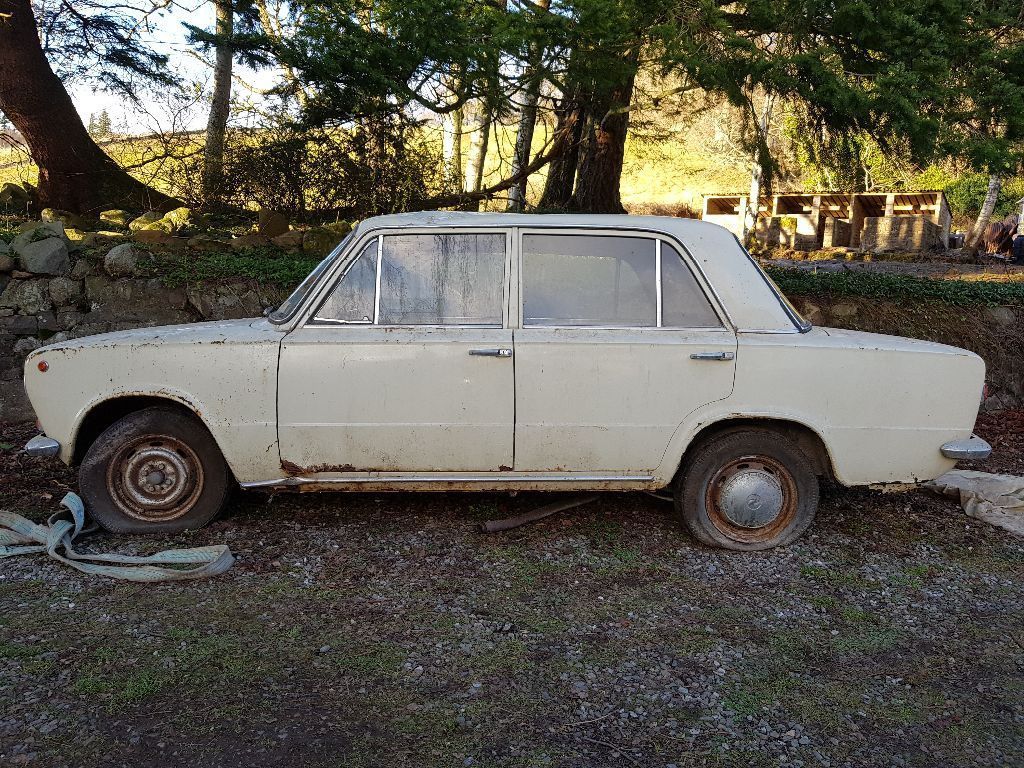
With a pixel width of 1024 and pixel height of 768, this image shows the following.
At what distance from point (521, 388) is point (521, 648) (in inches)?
53.0

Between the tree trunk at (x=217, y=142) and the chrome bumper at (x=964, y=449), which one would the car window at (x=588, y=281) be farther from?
the tree trunk at (x=217, y=142)

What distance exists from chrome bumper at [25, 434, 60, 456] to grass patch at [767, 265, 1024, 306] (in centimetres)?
626

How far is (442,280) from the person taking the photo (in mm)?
4152

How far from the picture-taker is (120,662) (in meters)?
3.01

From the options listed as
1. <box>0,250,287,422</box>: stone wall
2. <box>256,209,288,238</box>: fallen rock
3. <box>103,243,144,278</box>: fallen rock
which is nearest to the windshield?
<box>0,250,287,422</box>: stone wall

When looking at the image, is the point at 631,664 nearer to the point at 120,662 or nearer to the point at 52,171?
the point at 120,662

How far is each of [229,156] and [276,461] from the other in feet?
20.2

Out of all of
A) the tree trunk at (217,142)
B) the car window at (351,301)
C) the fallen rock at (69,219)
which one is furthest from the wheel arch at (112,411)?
the fallen rock at (69,219)

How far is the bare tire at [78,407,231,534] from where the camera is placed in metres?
4.14

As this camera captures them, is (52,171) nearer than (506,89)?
No

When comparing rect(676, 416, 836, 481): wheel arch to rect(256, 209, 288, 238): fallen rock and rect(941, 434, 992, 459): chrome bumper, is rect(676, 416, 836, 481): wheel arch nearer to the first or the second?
rect(941, 434, 992, 459): chrome bumper

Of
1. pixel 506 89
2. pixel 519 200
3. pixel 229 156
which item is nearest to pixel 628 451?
pixel 506 89

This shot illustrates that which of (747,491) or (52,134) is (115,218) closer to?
(52,134)

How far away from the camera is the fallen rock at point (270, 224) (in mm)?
8586
